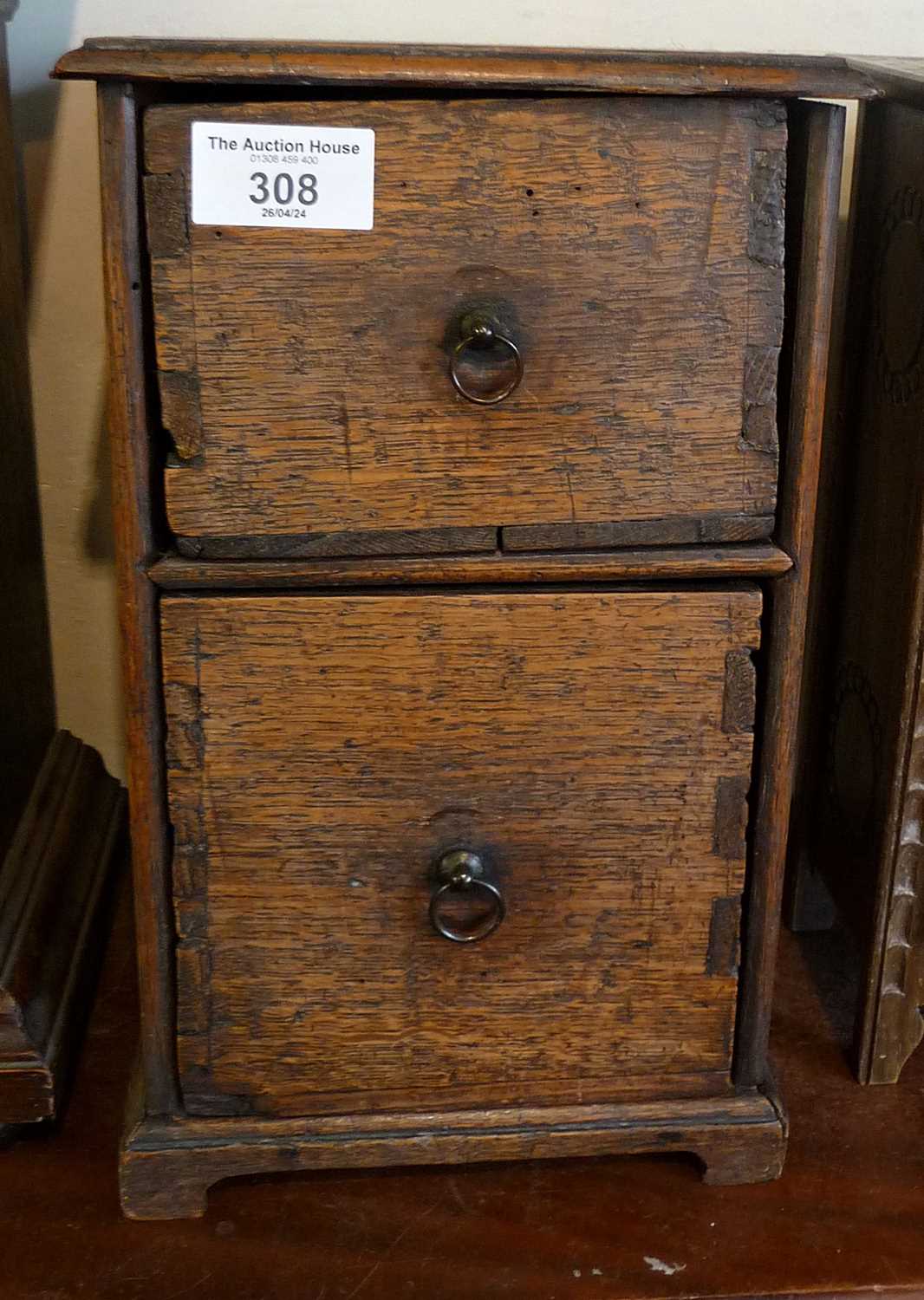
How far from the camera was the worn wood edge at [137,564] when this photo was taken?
875mm

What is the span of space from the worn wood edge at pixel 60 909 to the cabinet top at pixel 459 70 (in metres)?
0.72

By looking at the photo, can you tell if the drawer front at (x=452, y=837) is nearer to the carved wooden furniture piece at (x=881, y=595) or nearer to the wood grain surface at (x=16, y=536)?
the carved wooden furniture piece at (x=881, y=595)

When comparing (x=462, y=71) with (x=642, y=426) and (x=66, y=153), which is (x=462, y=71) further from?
(x=66, y=153)

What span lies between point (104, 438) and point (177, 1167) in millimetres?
770

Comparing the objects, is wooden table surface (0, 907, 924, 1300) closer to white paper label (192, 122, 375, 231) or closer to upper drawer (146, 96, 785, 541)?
upper drawer (146, 96, 785, 541)

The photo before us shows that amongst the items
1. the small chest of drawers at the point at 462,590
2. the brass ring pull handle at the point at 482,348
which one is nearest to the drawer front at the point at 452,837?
the small chest of drawers at the point at 462,590

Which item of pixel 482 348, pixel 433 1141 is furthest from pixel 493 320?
pixel 433 1141

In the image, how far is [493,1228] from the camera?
109 centimetres

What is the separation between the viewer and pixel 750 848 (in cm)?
106

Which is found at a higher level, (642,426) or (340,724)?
(642,426)

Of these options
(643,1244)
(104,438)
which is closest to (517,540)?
(643,1244)

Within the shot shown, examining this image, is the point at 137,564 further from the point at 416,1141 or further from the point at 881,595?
the point at 881,595

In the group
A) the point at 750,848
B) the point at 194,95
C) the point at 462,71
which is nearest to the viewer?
the point at 462,71

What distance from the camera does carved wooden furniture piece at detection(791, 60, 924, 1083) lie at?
3.79 feet
